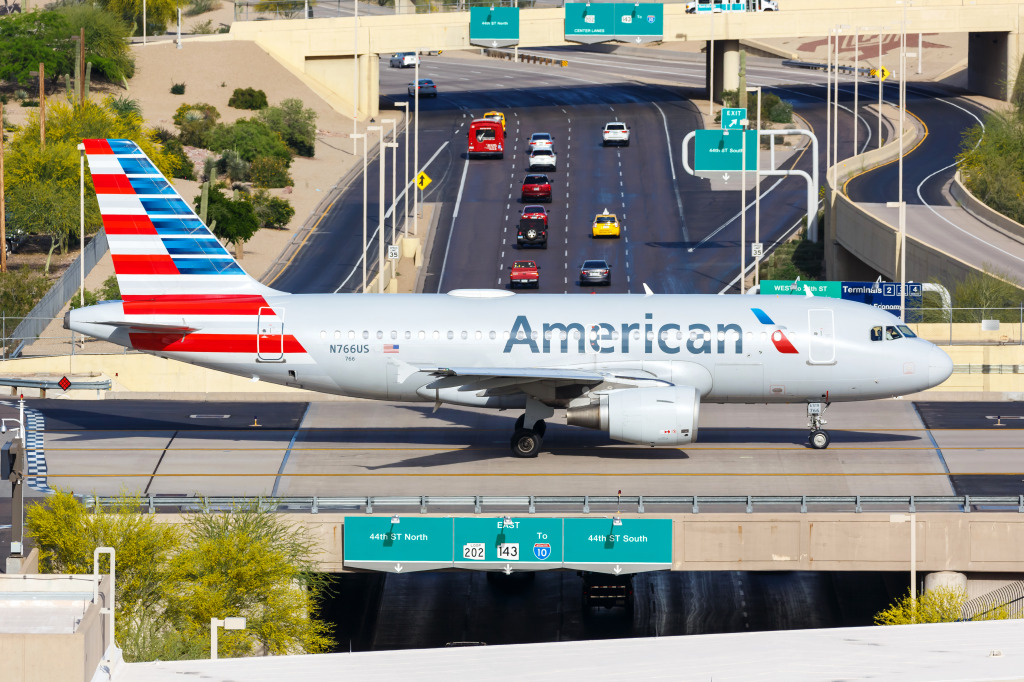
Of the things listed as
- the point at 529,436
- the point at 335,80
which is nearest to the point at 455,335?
the point at 529,436

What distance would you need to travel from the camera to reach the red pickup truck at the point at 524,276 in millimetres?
93625

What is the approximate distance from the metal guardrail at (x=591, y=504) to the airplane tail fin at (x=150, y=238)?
799 centimetres

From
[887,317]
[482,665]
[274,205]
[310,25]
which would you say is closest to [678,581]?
[887,317]

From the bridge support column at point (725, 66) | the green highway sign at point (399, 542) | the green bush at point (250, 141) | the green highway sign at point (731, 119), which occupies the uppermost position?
the bridge support column at point (725, 66)

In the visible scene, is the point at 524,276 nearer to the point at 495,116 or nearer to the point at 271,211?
the point at 271,211

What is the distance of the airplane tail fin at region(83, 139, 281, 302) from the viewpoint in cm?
4728

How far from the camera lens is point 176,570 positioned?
1559 inches

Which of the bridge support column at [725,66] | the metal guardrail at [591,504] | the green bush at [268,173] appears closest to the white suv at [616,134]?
the bridge support column at [725,66]

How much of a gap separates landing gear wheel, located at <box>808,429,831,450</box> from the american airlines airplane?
7.31 ft

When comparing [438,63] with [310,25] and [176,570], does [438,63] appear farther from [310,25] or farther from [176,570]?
[176,570]

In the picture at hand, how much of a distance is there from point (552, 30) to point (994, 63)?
47.0m

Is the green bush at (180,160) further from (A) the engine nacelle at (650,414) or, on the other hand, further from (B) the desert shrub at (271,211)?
(A) the engine nacelle at (650,414)

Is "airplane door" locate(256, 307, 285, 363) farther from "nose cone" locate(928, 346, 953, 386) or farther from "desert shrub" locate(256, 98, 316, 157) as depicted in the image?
"desert shrub" locate(256, 98, 316, 157)

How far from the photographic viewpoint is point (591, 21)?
134875 millimetres
